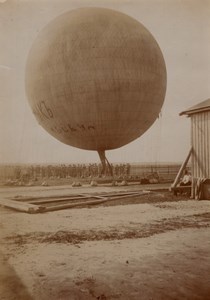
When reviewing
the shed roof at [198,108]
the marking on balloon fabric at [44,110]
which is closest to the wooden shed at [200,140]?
the shed roof at [198,108]

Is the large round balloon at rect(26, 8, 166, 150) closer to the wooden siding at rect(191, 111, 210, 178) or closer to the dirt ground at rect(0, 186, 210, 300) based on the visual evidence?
the wooden siding at rect(191, 111, 210, 178)

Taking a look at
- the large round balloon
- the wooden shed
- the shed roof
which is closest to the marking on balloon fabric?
the large round balloon

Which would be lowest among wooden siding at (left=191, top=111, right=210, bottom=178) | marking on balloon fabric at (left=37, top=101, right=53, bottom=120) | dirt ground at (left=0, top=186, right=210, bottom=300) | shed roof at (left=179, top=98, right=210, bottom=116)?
dirt ground at (left=0, top=186, right=210, bottom=300)

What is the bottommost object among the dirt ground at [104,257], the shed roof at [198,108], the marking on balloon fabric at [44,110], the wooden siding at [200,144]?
the dirt ground at [104,257]

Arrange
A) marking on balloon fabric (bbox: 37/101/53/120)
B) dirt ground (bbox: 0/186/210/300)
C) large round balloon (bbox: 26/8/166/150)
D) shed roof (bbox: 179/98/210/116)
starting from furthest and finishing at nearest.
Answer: marking on balloon fabric (bbox: 37/101/53/120) → large round balloon (bbox: 26/8/166/150) → shed roof (bbox: 179/98/210/116) → dirt ground (bbox: 0/186/210/300)

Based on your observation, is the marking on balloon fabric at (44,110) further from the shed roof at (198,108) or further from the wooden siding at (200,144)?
the wooden siding at (200,144)

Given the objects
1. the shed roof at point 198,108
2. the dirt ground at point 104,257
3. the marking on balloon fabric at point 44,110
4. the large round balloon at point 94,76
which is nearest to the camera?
the dirt ground at point 104,257

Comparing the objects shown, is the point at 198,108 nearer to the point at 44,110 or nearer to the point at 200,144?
the point at 200,144
